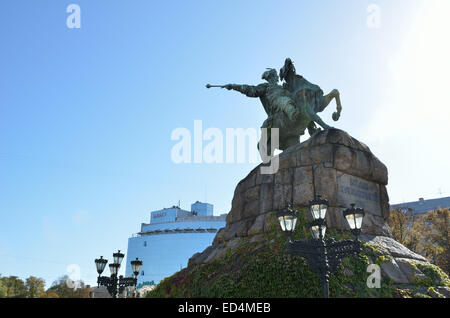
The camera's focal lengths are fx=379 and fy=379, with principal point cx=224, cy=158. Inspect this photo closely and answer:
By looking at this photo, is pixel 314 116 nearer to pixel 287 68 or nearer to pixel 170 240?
pixel 287 68

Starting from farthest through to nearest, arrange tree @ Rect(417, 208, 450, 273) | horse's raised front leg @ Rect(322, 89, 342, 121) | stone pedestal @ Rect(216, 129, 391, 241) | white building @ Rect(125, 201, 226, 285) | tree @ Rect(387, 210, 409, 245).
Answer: white building @ Rect(125, 201, 226, 285) < tree @ Rect(387, 210, 409, 245) < tree @ Rect(417, 208, 450, 273) < horse's raised front leg @ Rect(322, 89, 342, 121) < stone pedestal @ Rect(216, 129, 391, 241)

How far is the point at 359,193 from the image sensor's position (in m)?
10.6

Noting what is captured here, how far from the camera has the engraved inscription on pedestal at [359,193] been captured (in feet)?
33.2

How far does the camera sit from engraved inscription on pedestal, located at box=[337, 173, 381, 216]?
398 inches

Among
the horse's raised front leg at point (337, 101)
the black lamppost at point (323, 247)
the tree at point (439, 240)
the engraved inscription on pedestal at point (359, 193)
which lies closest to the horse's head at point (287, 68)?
the horse's raised front leg at point (337, 101)


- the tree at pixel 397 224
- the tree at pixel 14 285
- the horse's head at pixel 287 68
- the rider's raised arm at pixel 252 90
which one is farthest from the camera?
the tree at pixel 397 224

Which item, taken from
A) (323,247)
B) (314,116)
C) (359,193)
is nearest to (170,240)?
(314,116)

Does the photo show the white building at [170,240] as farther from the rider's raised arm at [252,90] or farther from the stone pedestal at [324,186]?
the stone pedestal at [324,186]

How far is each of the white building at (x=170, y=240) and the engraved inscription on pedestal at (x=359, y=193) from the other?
58.0m

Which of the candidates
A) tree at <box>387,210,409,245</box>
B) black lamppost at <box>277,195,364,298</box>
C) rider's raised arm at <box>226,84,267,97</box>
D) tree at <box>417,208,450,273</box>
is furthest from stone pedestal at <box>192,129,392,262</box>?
tree at <box>417,208,450,273</box>

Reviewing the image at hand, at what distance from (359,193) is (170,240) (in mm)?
63976

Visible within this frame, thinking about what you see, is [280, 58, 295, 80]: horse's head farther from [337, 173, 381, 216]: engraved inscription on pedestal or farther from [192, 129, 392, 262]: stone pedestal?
[337, 173, 381, 216]: engraved inscription on pedestal

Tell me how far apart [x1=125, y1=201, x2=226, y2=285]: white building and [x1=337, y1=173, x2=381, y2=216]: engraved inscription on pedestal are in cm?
5799
